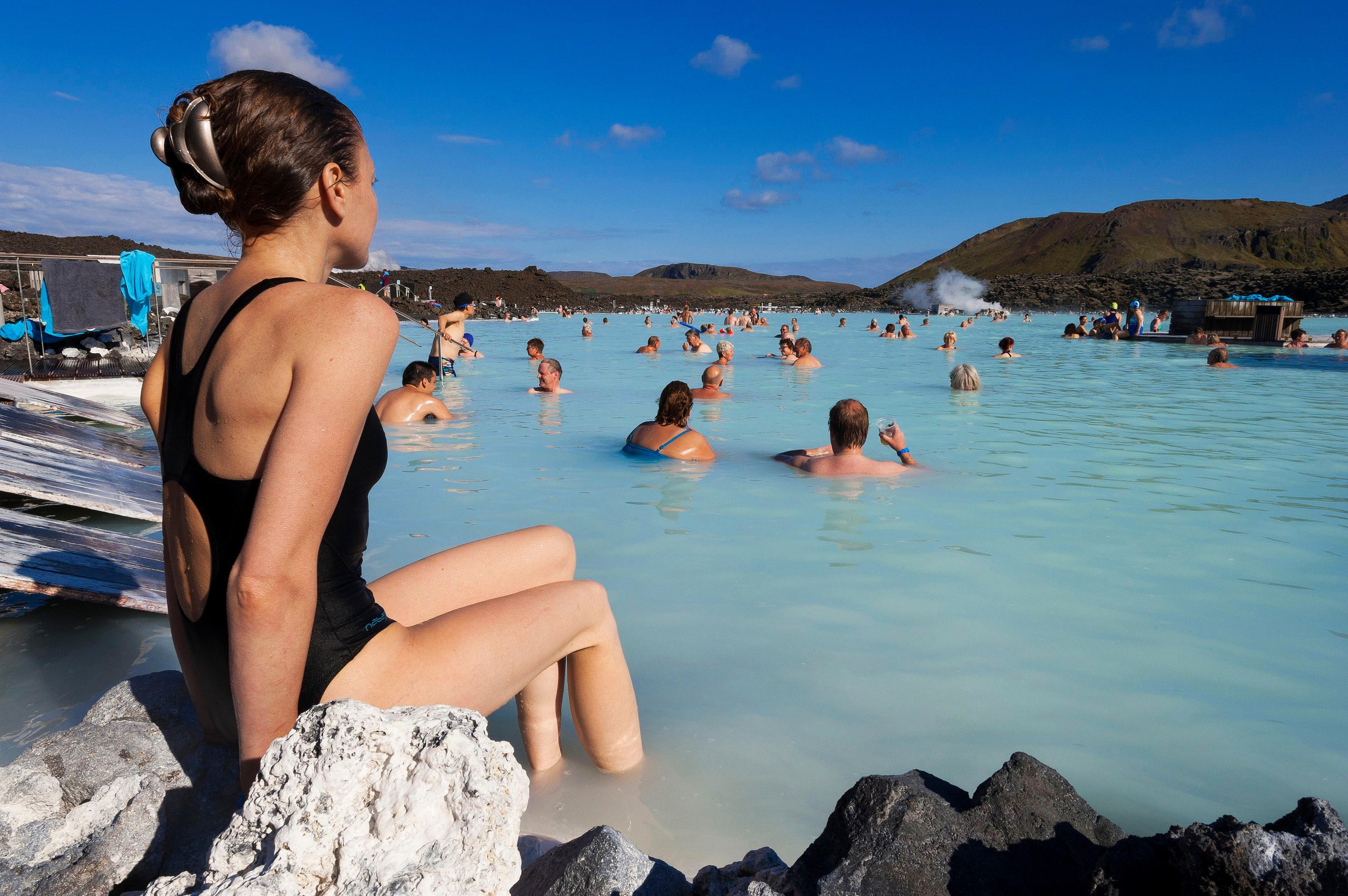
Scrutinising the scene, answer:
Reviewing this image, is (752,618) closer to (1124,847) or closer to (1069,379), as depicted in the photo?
(1124,847)

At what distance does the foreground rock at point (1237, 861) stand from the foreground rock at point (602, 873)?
2.36 ft

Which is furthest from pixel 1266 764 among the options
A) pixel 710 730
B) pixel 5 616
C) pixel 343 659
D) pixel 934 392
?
pixel 934 392

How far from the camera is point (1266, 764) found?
2.74m

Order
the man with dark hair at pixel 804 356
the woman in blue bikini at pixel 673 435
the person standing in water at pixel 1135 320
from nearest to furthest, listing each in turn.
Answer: the woman in blue bikini at pixel 673 435 < the man with dark hair at pixel 804 356 < the person standing in water at pixel 1135 320

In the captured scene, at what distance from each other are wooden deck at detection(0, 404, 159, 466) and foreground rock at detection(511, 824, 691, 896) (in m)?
4.99

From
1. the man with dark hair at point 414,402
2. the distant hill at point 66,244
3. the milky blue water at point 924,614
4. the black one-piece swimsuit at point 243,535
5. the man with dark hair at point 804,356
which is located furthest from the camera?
the distant hill at point 66,244

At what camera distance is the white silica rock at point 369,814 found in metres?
1.20

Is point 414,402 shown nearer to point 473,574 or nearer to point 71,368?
point 71,368

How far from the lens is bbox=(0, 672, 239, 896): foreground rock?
147 cm

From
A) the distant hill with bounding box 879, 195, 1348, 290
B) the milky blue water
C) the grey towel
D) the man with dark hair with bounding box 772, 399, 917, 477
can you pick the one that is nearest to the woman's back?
the milky blue water

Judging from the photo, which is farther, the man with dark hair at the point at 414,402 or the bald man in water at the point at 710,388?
the bald man in water at the point at 710,388

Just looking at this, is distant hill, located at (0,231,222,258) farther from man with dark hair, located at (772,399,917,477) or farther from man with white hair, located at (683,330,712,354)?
man with dark hair, located at (772,399,917,477)

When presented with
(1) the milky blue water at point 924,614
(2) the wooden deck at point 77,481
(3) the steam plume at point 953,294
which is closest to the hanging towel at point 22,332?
(1) the milky blue water at point 924,614

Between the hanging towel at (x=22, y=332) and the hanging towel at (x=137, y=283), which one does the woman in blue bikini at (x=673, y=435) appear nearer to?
the hanging towel at (x=137, y=283)
